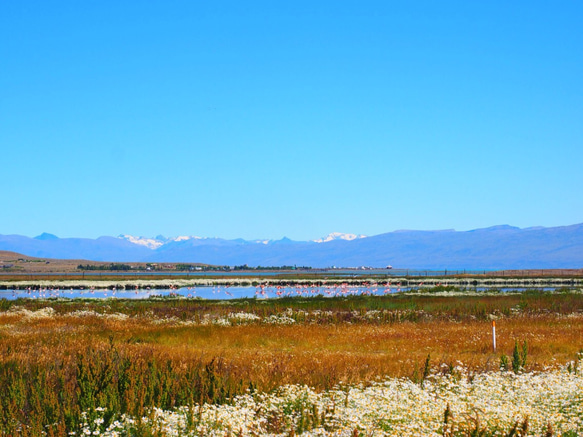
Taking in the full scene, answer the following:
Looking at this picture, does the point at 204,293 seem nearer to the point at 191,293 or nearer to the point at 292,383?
the point at 191,293

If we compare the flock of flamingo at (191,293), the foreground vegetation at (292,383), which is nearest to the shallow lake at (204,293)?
the flock of flamingo at (191,293)

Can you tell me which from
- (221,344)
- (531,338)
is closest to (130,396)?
(221,344)

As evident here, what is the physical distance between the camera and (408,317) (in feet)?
121

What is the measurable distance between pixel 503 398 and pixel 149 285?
311 feet

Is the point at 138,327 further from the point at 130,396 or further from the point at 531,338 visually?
the point at 130,396

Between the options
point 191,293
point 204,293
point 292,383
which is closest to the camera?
A: point 292,383

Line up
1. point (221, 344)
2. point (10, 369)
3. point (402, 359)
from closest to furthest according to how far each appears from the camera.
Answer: point (10, 369), point (402, 359), point (221, 344)

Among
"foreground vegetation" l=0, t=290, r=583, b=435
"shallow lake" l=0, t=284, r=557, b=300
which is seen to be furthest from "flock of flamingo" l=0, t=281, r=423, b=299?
"foreground vegetation" l=0, t=290, r=583, b=435

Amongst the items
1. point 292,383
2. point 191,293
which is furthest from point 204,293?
point 292,383

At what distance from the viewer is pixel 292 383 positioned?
571 inches

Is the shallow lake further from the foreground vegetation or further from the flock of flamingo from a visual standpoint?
the foreground vegetation

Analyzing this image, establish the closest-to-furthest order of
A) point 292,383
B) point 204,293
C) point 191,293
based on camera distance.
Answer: point 292,383 < point 191,293 < point 204,293

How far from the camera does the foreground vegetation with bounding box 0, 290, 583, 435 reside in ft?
32.6

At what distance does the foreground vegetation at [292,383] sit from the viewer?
391 inches
